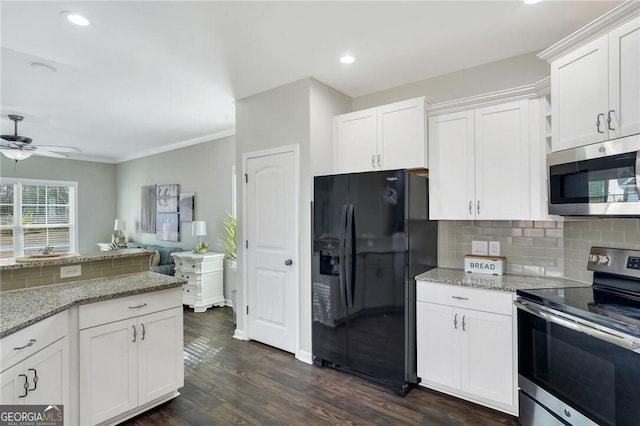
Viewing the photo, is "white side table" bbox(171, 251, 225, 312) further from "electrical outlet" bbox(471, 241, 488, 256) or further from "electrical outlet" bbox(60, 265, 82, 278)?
"electrical outlet" bbox(471, 241, 488, 256)

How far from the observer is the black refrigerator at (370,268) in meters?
2.53

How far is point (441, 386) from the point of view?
8.16 feet

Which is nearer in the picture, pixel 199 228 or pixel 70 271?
pixel 70 271

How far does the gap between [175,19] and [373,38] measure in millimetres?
1390

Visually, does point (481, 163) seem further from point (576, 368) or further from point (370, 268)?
point (576, 368)

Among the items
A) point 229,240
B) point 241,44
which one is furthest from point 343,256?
point 229,240

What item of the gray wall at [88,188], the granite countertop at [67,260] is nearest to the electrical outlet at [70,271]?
the granite countertop at [67,260]

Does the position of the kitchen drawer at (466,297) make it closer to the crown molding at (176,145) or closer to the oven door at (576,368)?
the oven door at (576,368)

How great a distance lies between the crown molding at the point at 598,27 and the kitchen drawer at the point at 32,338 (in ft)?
10.9

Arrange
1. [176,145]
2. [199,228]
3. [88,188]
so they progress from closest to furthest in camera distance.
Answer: [199,228], [176,145], [88,188]

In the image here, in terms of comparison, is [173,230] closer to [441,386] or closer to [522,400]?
[441,386]

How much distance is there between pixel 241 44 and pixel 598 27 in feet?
7.50

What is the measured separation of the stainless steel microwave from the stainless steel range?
0.42 metres

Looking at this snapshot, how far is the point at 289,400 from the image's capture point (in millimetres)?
2445
